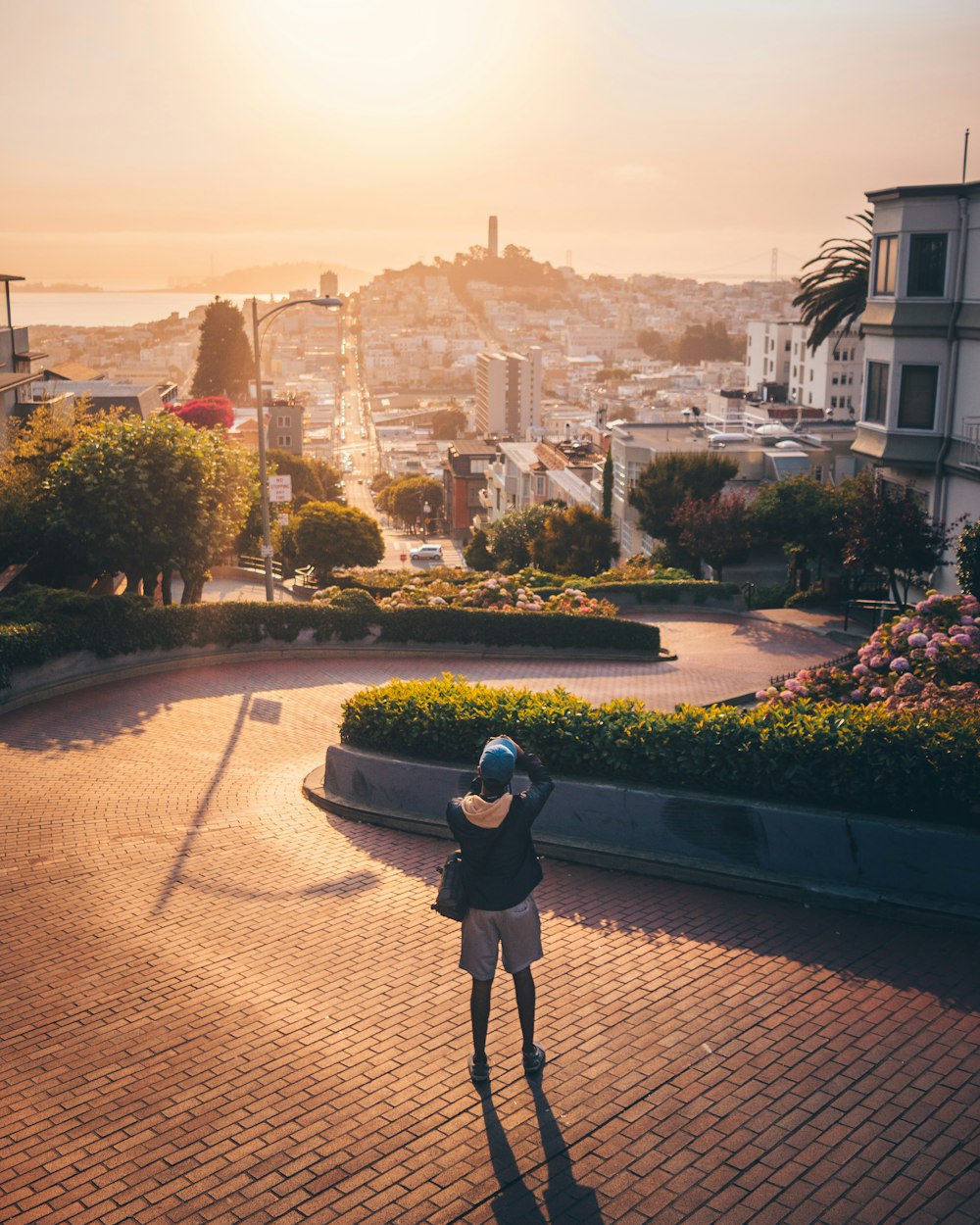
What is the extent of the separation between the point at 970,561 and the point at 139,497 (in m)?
13.2

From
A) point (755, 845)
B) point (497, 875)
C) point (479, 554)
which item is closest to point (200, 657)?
point (755, 845)

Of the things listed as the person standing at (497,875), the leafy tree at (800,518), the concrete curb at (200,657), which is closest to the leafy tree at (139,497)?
the concrete curb at (200,657)

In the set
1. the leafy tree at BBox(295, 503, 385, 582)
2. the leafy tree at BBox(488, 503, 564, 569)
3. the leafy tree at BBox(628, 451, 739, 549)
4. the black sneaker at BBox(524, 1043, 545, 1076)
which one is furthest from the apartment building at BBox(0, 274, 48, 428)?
the black sneaker at BBox(524, 1043, 545, 1076)

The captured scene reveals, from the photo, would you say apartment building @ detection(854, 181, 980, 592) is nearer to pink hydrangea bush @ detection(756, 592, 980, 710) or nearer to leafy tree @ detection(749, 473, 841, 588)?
leafy tree @ detection(749, 473, 841, 588)

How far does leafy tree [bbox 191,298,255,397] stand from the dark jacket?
411 feet

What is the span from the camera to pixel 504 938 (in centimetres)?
634

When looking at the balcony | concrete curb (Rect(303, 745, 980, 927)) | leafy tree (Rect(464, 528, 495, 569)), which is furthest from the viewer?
leafy tree (Rect(464, 528, 495, 569))

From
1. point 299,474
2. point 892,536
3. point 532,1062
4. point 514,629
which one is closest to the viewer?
point 532,1062

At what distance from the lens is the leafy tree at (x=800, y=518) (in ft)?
98.3

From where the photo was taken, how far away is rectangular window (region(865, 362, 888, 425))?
26.5 m

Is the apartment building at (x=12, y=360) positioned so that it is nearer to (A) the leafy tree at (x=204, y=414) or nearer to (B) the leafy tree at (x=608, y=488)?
(A) the leafy tree at (x=204, y=414)

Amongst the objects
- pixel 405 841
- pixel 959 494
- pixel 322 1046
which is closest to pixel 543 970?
pixel 322 1046

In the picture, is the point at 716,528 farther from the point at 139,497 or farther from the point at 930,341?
the point at 139,497

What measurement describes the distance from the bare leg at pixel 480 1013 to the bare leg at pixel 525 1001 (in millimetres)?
156
